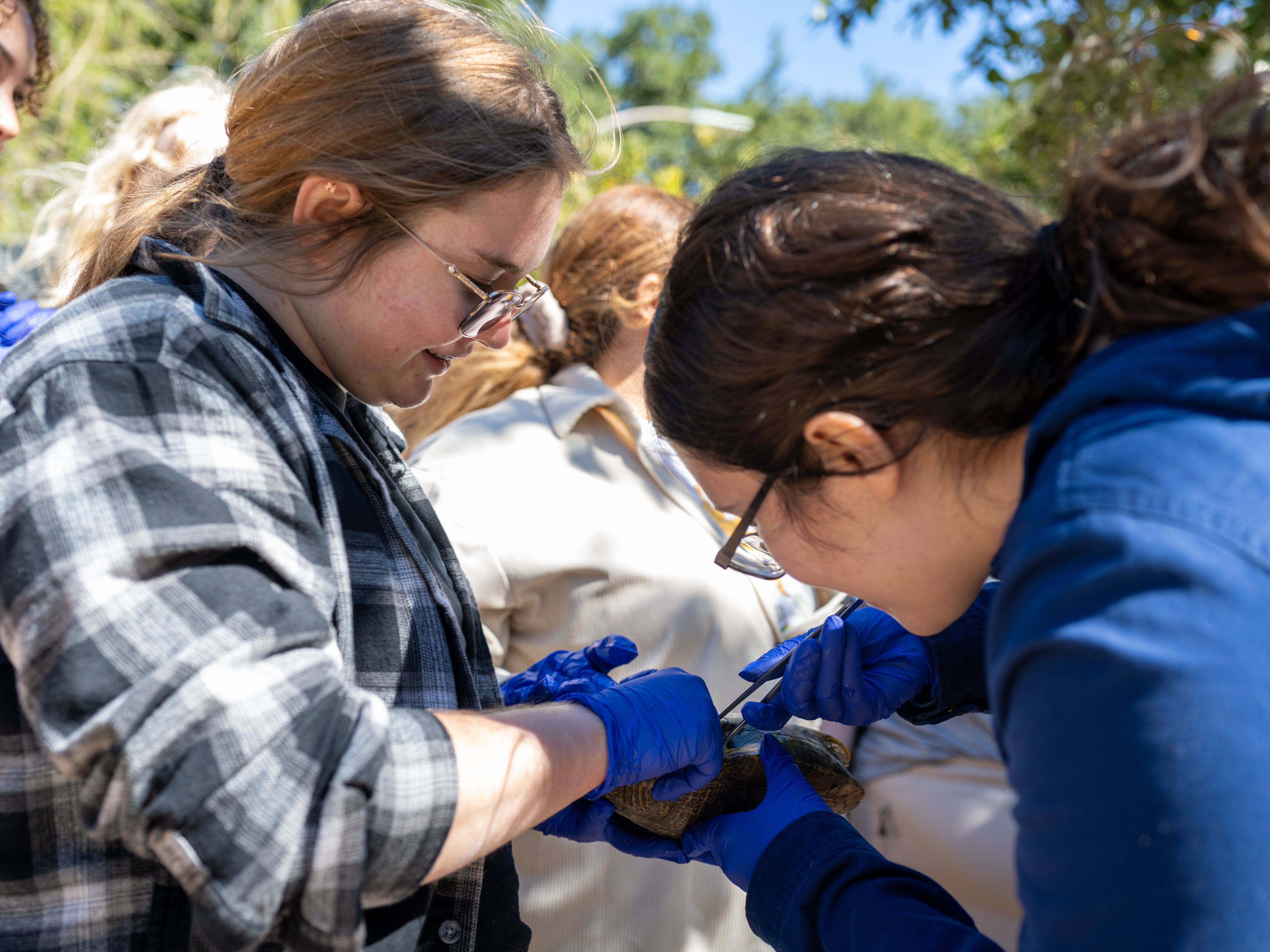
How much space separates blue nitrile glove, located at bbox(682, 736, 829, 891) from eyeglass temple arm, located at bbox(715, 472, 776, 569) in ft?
1.30

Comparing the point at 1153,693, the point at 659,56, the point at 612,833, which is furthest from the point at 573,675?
the point at 659,56

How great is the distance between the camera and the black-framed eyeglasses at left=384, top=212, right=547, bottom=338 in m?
1.56

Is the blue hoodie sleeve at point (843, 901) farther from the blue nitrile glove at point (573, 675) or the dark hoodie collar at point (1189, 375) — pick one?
the dark hoodie collar at point (1189, 375)

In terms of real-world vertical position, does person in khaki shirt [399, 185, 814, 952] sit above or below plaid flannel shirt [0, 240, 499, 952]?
below

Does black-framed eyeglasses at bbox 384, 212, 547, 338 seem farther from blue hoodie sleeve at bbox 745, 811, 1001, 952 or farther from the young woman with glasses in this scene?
blue hoodie sleeve at bbox 745, 811, 1001, 952

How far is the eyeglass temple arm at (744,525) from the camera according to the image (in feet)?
4.45

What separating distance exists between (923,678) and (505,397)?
1.52m

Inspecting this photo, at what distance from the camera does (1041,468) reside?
105 centimetres

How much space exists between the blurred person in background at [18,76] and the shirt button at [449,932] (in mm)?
1421

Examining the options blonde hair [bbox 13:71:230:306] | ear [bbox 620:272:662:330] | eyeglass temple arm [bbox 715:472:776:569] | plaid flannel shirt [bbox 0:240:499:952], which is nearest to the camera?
plaid flannel shirt [bbox 0:240:499:952]

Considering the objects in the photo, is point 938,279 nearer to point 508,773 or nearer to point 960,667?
point 508,773

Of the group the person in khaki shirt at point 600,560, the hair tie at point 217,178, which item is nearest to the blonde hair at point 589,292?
the person in khaki shirt at point 600,560

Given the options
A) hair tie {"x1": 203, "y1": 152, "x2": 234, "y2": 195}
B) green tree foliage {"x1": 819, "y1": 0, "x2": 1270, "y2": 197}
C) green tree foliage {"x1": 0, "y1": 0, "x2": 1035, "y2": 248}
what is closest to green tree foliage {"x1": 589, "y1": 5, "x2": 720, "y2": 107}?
green tree foliage {"x1": 0, "y1": 0, "x2": 1035, "y2": 248}

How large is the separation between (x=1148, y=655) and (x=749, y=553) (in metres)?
0.86
